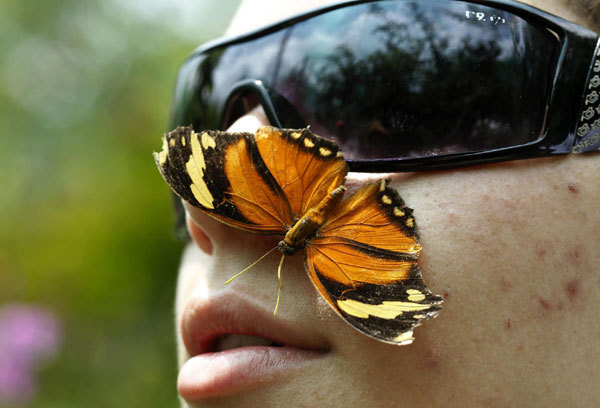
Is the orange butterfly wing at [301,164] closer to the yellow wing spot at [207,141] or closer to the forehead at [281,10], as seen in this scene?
the yellow wing spot at [207,141]

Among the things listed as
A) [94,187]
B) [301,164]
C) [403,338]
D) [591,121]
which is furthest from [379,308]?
[94,187]

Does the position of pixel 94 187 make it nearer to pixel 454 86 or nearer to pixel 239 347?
pixel 239 347

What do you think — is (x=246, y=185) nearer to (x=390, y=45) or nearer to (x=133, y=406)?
(x=390, y=45)

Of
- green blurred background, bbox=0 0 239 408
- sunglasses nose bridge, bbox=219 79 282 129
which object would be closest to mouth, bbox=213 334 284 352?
sunglasses nose bridge, bbox=219 79 282 129

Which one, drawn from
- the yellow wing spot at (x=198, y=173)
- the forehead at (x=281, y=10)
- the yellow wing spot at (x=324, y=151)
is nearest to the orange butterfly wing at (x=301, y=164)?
the yellow wing spot at (x=324, y=151)

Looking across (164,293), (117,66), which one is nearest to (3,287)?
(164,293)

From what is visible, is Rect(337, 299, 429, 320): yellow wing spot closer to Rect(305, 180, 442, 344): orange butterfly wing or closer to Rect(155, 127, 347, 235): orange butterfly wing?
Rect(305, 180, 442, 344): orange butterfly wing

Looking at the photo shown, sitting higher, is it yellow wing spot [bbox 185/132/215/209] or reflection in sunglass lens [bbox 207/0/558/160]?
reflection in sunglass lens [bbox 207/0/558/160]
